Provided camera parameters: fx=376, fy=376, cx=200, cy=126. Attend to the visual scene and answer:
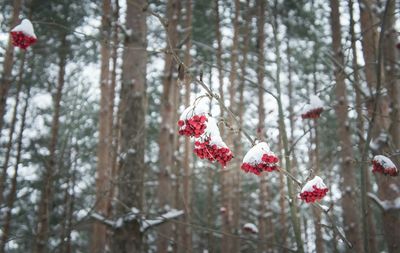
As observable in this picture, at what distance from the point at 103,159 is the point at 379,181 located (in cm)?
598

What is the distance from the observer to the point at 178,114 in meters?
10.3

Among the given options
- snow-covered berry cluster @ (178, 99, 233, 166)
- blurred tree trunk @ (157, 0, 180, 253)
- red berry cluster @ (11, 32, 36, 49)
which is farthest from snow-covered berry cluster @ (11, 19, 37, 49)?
blurred tree trunk @ (157, 0, 180, 253)

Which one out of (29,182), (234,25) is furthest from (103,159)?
(234,25)

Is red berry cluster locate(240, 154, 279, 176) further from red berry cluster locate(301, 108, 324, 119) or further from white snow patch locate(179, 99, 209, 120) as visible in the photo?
red berry cluster locate(301, 108, 324, 119)

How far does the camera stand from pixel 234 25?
10.9 meters

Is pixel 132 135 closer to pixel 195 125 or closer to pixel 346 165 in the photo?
pixel 195 125

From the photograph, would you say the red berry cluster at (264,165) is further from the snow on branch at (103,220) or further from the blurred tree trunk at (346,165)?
the blurred tree trunk at (346,165)

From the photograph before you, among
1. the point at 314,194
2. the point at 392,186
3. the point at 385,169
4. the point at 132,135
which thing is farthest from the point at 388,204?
the point at 132,135

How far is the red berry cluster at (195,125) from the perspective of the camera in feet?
6.97

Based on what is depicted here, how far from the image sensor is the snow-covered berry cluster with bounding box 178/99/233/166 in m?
2.14

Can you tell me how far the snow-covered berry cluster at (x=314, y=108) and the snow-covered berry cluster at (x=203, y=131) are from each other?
84.0 inches

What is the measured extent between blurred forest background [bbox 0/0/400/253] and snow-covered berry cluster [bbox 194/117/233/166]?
0.62ft

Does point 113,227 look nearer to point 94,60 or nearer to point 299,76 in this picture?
point 94,60

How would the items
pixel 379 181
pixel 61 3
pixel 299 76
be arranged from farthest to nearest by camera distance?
pixel 299 76
pixel 61 3
pixel 379 181
